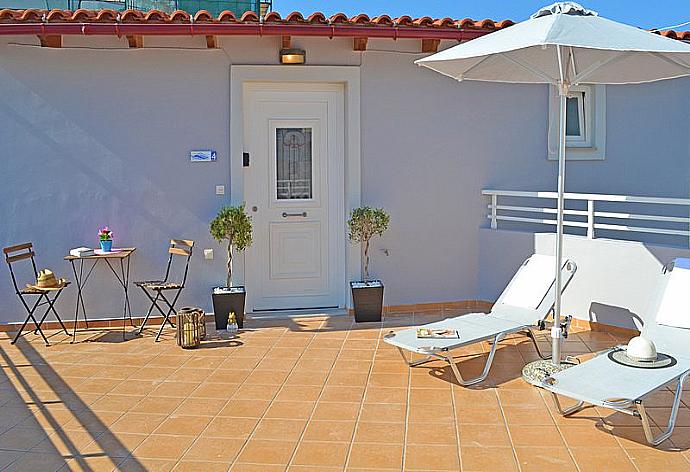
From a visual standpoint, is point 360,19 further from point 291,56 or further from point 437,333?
point 437,333

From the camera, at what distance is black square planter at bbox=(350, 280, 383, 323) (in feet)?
25.6

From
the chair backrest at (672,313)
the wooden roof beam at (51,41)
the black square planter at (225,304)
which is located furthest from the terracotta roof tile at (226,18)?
the chair backrest at (672,313)

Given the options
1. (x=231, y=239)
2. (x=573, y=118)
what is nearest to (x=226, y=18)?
(x=231, y=239)

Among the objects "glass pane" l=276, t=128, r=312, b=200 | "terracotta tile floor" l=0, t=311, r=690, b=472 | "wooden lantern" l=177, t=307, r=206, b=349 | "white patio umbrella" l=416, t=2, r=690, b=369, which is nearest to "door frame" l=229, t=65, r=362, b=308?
"glass pane" l=276, t=128, r=312, b=200

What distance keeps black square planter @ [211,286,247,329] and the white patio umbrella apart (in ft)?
10.4

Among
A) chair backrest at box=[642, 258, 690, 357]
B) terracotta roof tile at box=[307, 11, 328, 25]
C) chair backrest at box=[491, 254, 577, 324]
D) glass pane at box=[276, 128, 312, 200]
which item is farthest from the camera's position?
glass pane at box=[276, 128, 312, 200]

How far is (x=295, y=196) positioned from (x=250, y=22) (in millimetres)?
2065

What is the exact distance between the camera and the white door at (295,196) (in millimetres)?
8164

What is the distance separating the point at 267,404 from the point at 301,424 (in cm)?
50

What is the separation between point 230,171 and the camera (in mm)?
7910

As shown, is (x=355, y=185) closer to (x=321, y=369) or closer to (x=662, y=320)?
(x=321, y=369)

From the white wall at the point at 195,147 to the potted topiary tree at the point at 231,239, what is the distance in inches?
17.2

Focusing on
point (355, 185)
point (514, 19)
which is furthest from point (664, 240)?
point (355, 185)

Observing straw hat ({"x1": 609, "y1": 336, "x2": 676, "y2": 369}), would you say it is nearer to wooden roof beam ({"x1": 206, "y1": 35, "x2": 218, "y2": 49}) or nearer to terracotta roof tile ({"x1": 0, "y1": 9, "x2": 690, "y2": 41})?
terracotta roof tile ({"x1": 0, "y1": 9, "x2": 690, "y2": 41})
